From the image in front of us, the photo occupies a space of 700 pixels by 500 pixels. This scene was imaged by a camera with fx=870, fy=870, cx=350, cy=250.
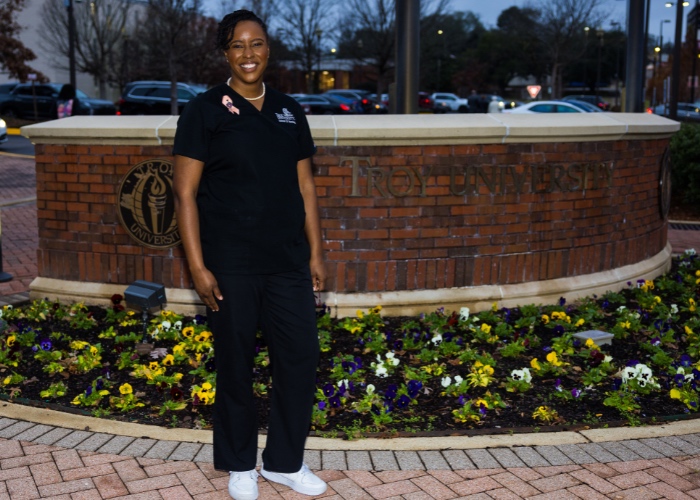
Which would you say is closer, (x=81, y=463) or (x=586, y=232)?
(x=81, y=463)

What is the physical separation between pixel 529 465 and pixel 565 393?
2.91 ft

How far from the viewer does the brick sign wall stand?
5871 millimetres

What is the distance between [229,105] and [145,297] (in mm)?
2525

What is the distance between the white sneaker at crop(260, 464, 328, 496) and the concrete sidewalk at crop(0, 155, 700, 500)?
3 centimetres

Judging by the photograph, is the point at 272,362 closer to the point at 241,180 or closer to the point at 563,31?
the point at 241,180

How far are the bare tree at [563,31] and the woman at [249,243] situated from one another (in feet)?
192

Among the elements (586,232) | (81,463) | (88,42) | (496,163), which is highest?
(88,42)

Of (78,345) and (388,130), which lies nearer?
(78,345)

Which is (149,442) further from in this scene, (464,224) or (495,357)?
(464,224)

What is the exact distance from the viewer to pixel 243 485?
11.3 feet

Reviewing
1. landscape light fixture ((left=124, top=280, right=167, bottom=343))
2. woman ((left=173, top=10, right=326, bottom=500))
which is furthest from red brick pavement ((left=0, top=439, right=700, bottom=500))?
landscape light fixture ((left=124, top=280, right=167, bottom=343))

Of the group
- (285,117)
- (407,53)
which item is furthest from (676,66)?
(285,117)

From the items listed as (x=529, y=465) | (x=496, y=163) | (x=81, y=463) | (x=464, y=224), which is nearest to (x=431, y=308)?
(x=464, y=224)

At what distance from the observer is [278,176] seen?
333cm
